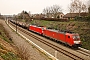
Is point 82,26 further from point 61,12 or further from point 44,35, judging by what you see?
point 61,12

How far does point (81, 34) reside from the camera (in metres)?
37.9

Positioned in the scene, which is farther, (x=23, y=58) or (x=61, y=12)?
(x=61, y=12)

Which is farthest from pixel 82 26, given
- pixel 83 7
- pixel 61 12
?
A: pixel 61 12

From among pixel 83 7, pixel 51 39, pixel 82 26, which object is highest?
pixel 83 7

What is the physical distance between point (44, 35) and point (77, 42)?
17.7 metres

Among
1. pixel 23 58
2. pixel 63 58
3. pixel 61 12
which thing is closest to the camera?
pixel 23 58

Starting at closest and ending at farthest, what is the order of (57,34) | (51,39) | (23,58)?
(23,58) < (57,34) < (51,39)

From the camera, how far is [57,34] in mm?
36875

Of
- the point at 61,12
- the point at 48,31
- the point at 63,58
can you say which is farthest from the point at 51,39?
the point at 61,12

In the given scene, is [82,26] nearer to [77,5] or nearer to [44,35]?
[44,35]

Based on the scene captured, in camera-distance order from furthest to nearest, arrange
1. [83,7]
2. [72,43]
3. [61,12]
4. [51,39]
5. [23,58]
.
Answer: [61,12] → [83,7] → [51,39] → [72,43] → [23,58]

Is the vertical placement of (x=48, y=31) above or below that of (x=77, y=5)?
below

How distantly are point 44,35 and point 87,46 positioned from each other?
17519mm

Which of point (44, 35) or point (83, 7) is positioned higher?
point (83, 7)
